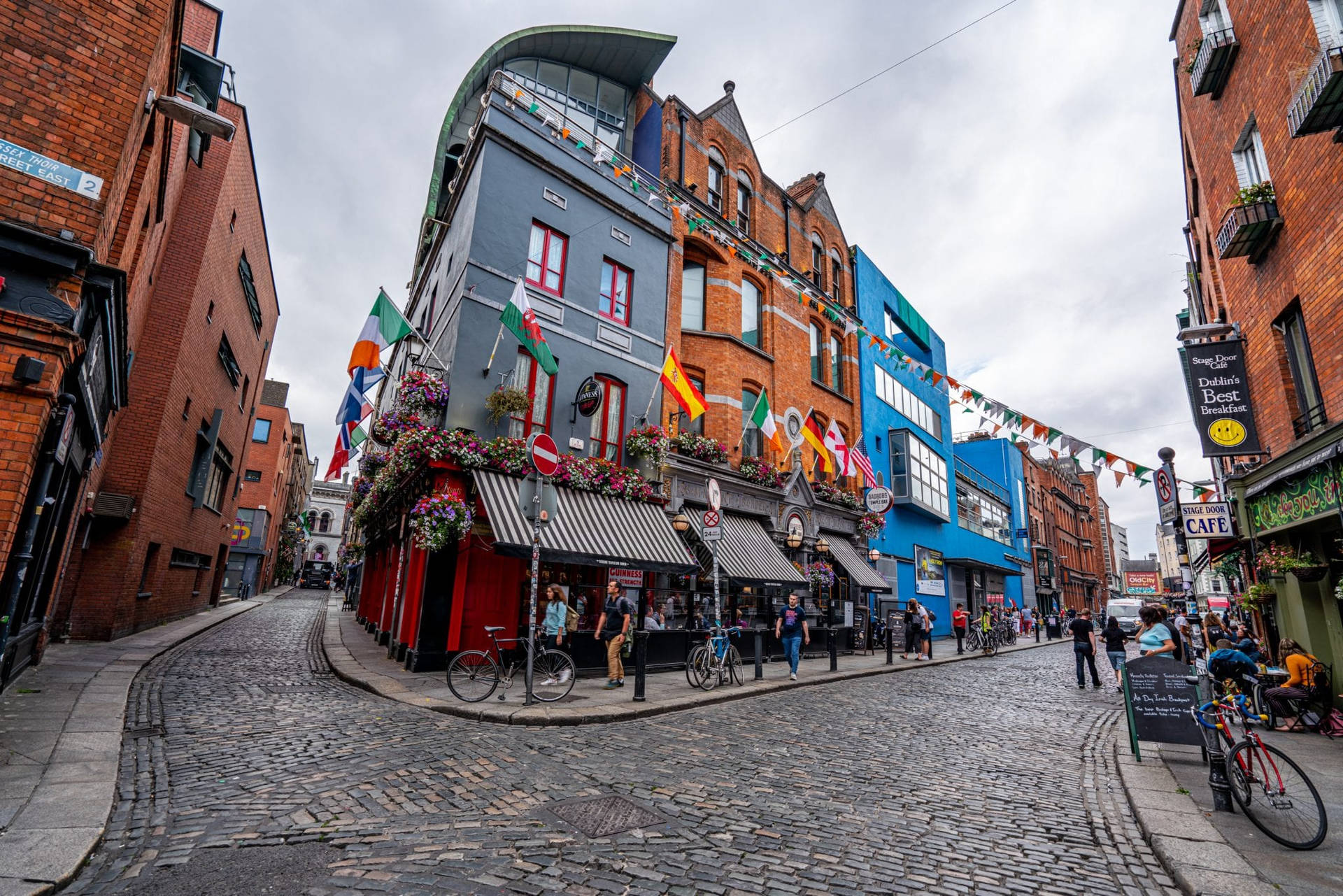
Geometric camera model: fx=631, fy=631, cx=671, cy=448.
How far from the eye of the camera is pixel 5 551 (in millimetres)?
5945

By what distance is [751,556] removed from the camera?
650 inches

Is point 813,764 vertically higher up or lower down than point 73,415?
lower down

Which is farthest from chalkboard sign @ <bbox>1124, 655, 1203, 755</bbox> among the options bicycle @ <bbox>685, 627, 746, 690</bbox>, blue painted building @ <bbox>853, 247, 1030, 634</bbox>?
blue painted building @ <bbox>853, 247, 1030, 634</bbox>

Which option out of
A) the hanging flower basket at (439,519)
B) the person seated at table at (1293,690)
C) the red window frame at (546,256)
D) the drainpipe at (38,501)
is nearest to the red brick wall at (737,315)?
the red window frame at (546,256)

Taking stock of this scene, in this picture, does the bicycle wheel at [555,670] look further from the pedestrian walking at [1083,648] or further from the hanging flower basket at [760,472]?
the pedestrian walking at [1083,648]

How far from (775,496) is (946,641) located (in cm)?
1576

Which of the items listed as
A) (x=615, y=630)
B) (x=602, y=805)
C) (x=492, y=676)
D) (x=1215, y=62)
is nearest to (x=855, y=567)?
(x=615, y=630)

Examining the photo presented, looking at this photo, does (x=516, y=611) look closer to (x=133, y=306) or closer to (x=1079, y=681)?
(x=133, y=306)

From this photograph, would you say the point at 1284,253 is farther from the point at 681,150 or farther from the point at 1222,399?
the point at 681,150

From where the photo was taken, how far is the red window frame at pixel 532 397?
551 inches

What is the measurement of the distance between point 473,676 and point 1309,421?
535 inches

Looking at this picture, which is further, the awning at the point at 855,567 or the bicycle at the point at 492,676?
the awning at the point at 855,567

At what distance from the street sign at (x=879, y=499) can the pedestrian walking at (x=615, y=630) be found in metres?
12.6

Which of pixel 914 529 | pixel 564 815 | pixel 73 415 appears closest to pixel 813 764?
pixel 564 815
